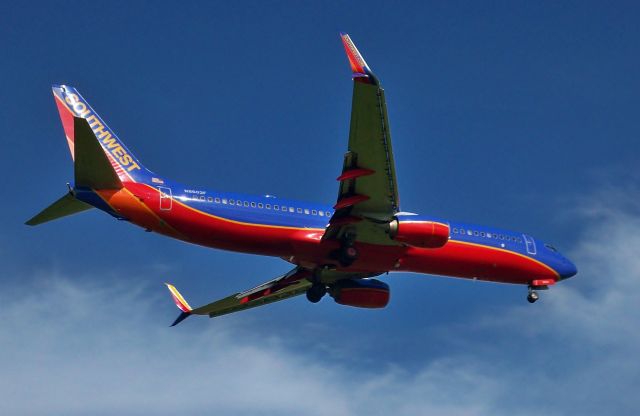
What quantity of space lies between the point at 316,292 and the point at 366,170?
36.3ft

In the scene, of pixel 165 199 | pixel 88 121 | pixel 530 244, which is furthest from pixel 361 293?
pixel 88 121

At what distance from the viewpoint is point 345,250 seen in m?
39.5

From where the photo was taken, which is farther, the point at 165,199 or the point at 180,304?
the point at 180,304

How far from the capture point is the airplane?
34.5 metres

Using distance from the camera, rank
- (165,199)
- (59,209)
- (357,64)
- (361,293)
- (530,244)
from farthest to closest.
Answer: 1. (530,244)
2. (361,293)
3. (165,199)
4. (59,209)
5. (357,64)

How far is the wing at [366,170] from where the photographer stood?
1237 inches

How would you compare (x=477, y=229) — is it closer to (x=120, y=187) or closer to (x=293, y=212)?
(x=293, y=212)

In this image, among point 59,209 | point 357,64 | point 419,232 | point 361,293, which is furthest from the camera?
point 361,293

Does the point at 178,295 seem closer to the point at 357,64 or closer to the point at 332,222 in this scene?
the point at 332,222

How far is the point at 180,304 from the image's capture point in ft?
148

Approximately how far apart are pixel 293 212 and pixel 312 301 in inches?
276

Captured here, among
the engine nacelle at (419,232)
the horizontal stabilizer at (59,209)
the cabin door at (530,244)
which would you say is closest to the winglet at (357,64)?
the engine nacelle at (419,232)

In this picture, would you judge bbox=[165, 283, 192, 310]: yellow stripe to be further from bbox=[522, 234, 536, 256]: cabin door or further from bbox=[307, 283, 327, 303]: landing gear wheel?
bbox=[522, 234, 536, 256]: cabin door

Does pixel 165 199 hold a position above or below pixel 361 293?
below
